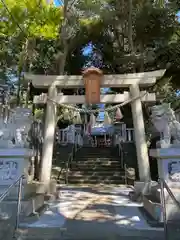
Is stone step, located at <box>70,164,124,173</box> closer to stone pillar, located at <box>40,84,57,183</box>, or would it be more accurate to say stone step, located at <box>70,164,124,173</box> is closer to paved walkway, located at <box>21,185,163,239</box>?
paved walkway, located at <box>21,185,163,239</box>

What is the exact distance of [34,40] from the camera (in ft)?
31.4

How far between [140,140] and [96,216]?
2.84m

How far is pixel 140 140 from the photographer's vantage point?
6.89 m

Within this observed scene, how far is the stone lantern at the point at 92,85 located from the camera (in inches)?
272

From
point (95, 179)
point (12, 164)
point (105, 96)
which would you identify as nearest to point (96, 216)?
point (12, 164)

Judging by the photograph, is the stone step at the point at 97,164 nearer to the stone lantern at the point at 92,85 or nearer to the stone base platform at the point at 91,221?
the stone base platform at the point at 91,221

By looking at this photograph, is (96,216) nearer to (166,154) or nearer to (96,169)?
(166,154)

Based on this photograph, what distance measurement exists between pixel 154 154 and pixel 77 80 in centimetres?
318

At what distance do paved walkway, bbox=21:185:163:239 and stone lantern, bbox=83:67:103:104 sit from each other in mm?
2721

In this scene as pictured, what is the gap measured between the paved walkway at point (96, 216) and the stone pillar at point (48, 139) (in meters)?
0.80

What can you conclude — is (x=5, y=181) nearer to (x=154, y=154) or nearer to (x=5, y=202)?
(x=5, y=202)

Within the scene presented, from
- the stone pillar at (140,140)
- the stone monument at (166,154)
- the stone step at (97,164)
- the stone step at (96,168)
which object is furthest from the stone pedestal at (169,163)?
the stone step at (97,164)

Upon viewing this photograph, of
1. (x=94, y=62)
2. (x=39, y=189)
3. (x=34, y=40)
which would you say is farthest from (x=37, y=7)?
(x=39, y=189)

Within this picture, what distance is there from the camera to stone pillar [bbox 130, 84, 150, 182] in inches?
264
